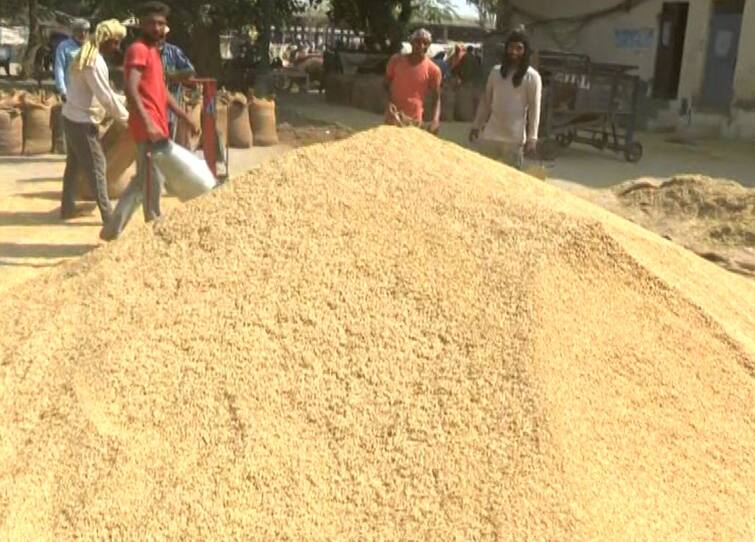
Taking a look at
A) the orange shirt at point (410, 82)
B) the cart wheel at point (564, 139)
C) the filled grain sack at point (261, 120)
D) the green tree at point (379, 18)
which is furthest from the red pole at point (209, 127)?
the green tree at point (379, 18)

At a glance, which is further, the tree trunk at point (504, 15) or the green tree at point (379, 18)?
the green tree at point (379, 18)

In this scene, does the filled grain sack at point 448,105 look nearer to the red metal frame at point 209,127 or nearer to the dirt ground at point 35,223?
the dirt ground at point 35,223

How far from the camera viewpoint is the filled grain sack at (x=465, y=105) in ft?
49.2

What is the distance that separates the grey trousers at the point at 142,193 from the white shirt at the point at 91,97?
427 mm

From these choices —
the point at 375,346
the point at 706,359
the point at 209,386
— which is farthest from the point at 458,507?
the point at 706,359

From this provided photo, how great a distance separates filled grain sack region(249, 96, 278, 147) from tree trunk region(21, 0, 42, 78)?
434 inches

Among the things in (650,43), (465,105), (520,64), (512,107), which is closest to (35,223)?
(512,107)

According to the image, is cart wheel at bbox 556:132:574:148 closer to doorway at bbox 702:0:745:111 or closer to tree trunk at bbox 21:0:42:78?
A: doorway at bbox 702:0:745:111

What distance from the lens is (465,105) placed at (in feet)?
49.3

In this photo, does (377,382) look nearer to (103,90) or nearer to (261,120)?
(103,90)

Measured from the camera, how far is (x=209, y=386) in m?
2.82

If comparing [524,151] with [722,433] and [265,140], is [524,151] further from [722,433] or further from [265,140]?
[265,140]

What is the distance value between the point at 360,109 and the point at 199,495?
541 inches

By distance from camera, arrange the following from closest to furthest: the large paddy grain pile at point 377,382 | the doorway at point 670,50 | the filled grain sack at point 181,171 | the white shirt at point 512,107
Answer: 1. the large paddy grain pile at point 377,382
2. the filled grain sack at point 181,171
3. the white shirt at point 512,107
4. the doorway at point 670,50
